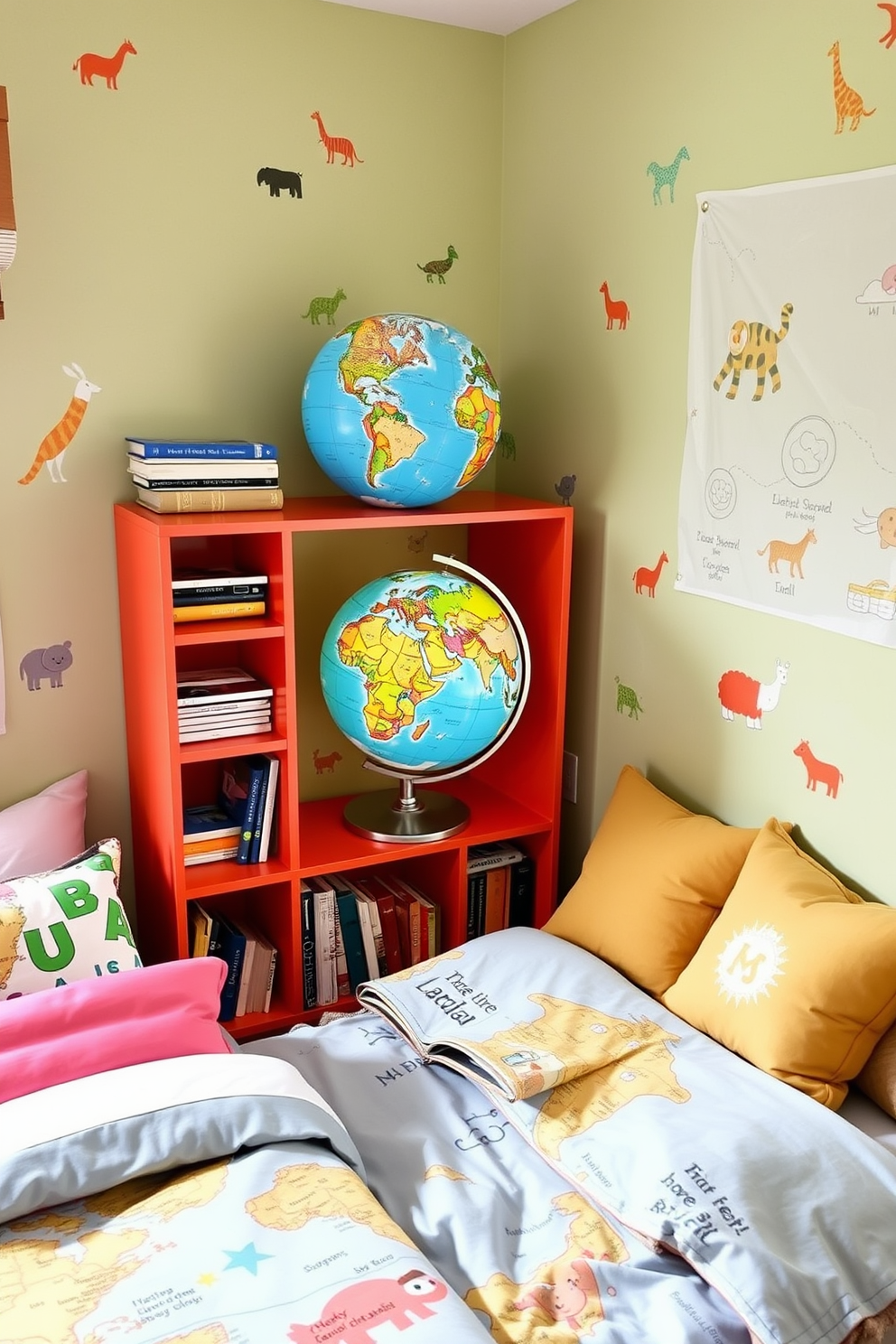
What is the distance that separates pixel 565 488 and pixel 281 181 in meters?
0.87

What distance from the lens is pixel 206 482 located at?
2164mm

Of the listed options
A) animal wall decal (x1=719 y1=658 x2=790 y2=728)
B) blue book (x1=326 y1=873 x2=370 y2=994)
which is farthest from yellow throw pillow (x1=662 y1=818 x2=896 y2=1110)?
blue book (x1=326 y1=873 x2=370 y2=994)

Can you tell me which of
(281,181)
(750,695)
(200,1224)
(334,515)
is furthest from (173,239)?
(200,1224)

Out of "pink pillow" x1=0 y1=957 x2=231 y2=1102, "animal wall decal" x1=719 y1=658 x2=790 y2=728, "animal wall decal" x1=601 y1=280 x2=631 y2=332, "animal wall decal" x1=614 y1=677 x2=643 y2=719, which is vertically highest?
"animal wall decal" x1=601 y1=280 x2=631 y2=332

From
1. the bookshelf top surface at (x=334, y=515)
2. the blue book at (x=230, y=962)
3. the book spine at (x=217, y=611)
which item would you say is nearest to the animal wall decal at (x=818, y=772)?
the bookshelf top surface at (x=334, y=515)

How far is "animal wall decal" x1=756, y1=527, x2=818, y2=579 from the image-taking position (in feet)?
6.50

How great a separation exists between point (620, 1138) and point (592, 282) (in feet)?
5.45

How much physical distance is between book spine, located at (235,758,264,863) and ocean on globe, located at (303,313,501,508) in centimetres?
59

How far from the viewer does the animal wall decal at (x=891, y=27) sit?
1.73 m

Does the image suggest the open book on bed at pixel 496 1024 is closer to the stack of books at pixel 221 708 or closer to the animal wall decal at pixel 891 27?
the stack of books at pixel 221 708

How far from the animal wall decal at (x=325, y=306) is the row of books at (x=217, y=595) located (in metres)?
0.62

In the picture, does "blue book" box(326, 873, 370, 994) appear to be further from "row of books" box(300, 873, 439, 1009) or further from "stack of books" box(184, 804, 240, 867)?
"stack of books" box(184, 804, 240, 867)

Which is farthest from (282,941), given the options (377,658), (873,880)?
(873,880)

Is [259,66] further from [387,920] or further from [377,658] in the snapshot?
[387,920]
